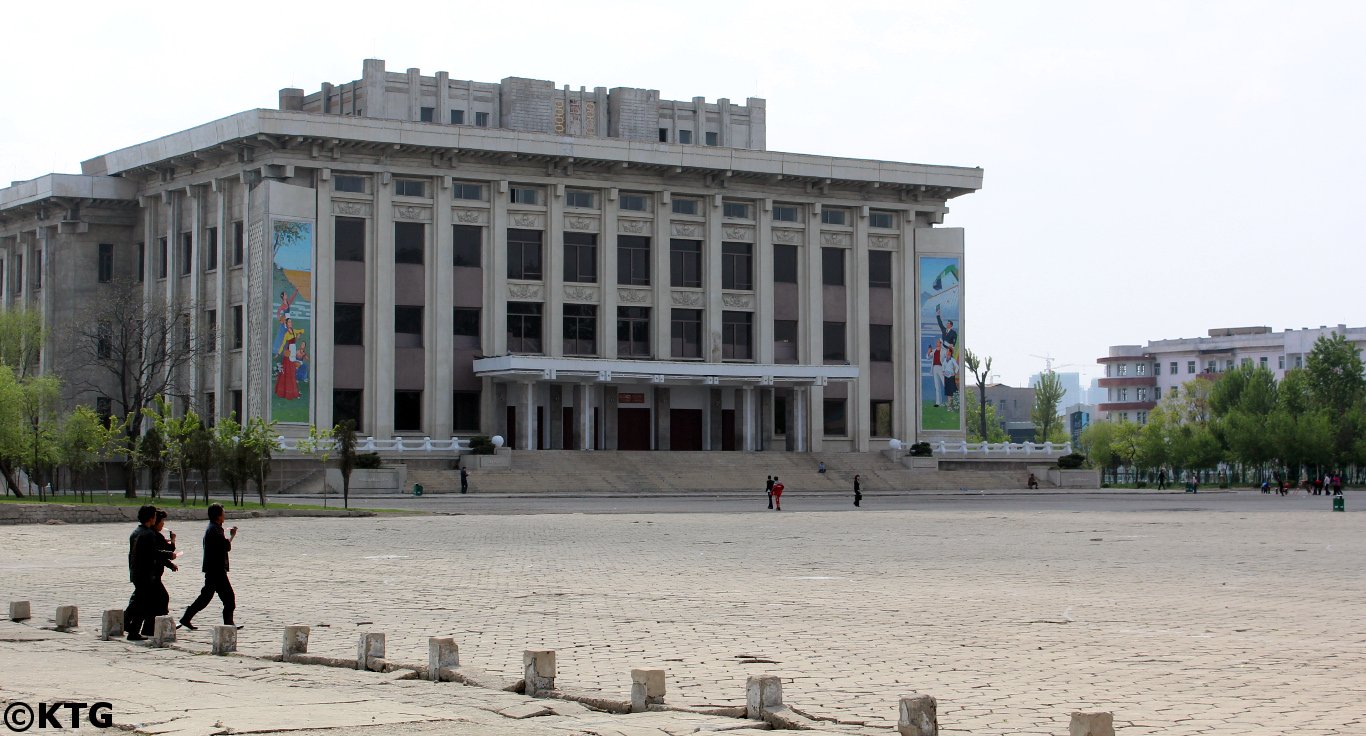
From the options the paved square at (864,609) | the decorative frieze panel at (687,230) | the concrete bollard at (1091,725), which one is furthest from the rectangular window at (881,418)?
the concrete bollard at (1091,725)

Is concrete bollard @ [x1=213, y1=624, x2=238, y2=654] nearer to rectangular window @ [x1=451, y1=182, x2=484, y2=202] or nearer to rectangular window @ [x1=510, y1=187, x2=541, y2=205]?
rectangular window @ [x1=451, y1=182, x2=484, y2=202]

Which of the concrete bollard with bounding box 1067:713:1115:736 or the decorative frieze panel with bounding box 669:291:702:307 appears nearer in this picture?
the concrete bollard with bounding box 1067:713:1115:736

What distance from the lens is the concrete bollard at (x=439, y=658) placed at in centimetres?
1252

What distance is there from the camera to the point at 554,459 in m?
70.5

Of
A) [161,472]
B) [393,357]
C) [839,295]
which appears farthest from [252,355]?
[839,295]

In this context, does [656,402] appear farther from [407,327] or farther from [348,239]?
[348,239]

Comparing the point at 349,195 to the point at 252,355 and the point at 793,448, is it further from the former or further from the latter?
the point at 793,448

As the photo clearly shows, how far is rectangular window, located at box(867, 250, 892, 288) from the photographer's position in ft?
277

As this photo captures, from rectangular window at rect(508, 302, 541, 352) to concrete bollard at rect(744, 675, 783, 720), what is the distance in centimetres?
6651

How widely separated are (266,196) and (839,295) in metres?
28.7

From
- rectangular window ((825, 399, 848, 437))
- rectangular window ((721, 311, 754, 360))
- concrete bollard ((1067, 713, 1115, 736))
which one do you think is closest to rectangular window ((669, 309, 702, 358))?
rectangular window ((721, 311, 754, 360))

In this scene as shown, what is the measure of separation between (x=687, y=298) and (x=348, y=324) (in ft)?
53.6

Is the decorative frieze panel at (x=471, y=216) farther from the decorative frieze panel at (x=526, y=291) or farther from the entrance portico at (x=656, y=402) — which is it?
the entrance portico at (x=656, y=402)

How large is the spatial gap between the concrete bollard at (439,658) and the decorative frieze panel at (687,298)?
6761 cm
